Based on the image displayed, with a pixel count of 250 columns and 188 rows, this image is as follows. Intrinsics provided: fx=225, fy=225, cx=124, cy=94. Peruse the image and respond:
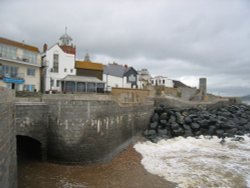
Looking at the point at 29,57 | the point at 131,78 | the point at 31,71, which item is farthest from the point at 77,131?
the point at 131,78

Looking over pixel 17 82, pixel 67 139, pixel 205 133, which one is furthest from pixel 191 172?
pixel 17 82

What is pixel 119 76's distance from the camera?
37000 millimetres

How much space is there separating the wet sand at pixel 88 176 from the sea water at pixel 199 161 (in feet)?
2.76

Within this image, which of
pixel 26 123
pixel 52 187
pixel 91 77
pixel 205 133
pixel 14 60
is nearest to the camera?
pixel 52 187

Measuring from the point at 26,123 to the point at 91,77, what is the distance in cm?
2115

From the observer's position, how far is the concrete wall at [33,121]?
35.5ft

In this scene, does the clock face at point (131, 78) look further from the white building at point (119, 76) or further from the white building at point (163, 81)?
the white building at point (163, 81)

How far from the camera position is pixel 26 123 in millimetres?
10969

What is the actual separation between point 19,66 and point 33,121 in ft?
54.1

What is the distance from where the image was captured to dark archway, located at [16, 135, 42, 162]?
12.0 m

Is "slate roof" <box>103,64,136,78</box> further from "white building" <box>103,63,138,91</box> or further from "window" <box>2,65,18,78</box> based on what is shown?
"window" <box>2,65,18,78</box>

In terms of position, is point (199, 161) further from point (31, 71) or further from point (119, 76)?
point (119, 76)

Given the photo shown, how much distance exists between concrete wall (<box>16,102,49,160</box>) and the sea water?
18.5 ft

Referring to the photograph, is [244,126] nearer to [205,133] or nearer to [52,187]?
[205,133]
